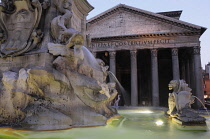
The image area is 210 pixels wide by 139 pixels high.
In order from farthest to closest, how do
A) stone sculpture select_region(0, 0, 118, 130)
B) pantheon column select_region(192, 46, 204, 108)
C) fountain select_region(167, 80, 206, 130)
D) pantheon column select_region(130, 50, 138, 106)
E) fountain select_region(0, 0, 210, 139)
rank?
pantheon column select_region(130, 50, 138, 106) → pantheon column select_region(192, 46, 204, 108) → fountain select_region(167, 80, 206, 130) → stone sculpture select_region(0, 0, 118, 130) → fountain select_region(0, 0, 210, 139)

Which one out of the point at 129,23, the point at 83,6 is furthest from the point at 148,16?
the point at 83,6

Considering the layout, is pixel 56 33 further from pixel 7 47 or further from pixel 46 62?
pixel 7 47

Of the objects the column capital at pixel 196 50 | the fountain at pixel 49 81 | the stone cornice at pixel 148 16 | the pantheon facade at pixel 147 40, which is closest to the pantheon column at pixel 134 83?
the pantheon facade at pixel 147 40

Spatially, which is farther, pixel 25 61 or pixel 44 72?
pixel 25 61

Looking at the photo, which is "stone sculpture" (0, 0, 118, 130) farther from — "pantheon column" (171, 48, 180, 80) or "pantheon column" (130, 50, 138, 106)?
"pantheon column" (171, 48, 180, 80)

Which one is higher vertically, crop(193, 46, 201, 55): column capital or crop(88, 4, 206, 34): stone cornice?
crop(88, 4, 206, 34): stone cornice

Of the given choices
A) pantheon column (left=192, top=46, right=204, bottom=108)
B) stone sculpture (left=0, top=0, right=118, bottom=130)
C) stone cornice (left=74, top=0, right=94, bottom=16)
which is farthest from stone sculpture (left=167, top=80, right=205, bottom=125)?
pantheon column (left=192, top=46, right=204, bottom=108)

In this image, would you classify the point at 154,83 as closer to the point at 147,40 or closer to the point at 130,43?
the point at 147,40

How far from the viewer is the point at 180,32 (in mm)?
21438

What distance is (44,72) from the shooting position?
321 cm

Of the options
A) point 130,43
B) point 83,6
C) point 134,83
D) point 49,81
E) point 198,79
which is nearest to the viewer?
point 49,81

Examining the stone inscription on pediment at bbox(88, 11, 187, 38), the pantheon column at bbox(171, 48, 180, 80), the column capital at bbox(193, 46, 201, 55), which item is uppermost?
the stone inscription on pediment at bbox(88, 11, 187, 38)

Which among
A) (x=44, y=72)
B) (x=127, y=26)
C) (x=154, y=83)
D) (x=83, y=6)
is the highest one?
(x=127, y=26)

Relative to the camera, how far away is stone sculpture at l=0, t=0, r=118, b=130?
3.16 m
